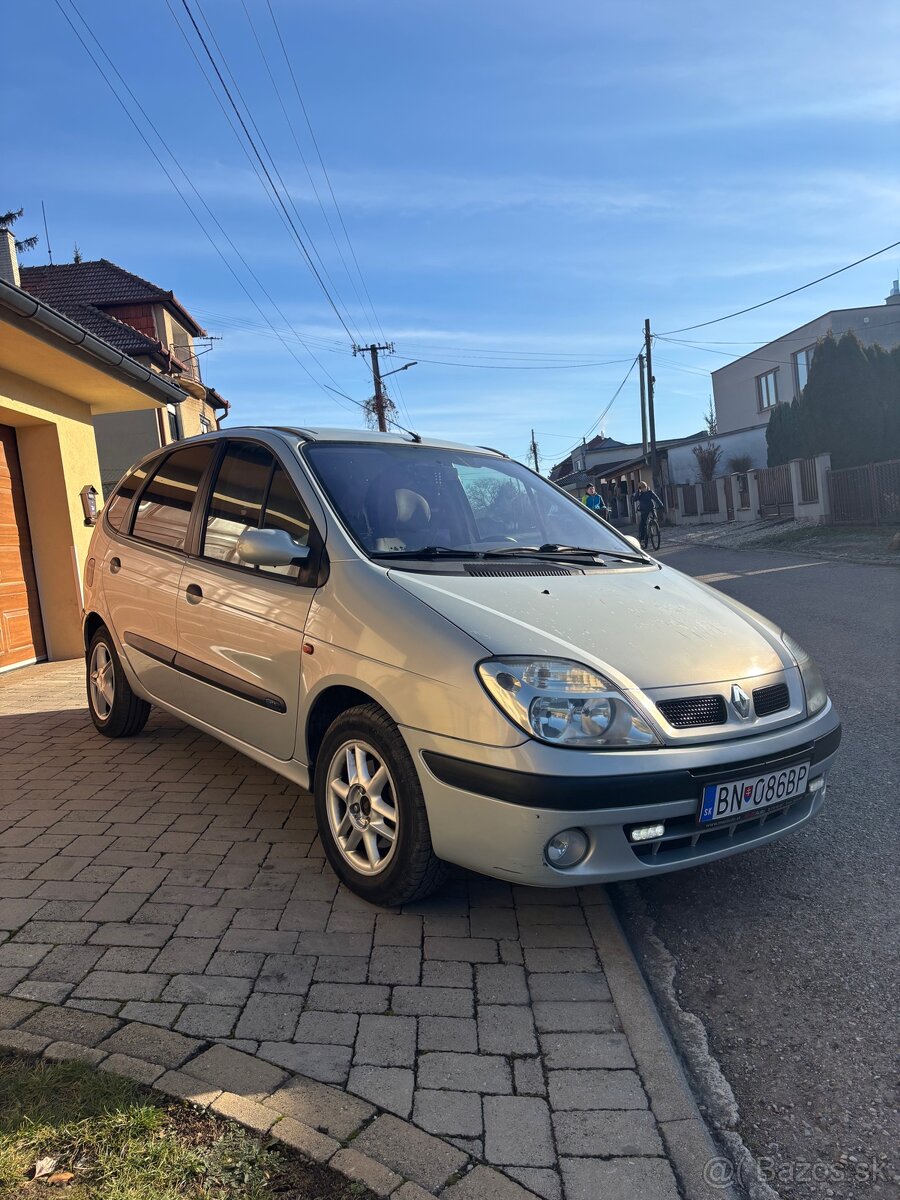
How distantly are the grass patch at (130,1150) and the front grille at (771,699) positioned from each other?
1.99m

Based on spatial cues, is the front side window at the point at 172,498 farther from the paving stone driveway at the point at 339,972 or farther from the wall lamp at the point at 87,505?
the wall lamp at the point at 87,505

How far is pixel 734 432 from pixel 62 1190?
138 ft

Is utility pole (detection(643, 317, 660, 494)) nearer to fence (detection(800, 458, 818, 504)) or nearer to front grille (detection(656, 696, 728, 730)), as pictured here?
fence (detection(800, 458, 818, 504))

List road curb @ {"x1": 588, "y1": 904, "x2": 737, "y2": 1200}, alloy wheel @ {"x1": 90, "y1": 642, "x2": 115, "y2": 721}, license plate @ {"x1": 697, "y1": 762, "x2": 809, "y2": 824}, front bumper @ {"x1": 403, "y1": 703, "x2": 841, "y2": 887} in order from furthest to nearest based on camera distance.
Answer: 1. alloy wheel @ {"x1": 90, "y1": 642, "x2": 115, "y2": 721}
2. license plate @ {"x1": 697, "y1": 762, "x2": 809, "y2": 824}
3. front bumper @ {"x1": 403, "y1": 703, "x2": 841, "y2": 887}
4. road curb @ {"x1": 588, "y1": 904, "x2": 737, "y2": 1200}

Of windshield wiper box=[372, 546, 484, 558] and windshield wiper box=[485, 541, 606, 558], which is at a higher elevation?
windshield wiper box=[372, 546, 484, 558]

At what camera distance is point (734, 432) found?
4066 cm

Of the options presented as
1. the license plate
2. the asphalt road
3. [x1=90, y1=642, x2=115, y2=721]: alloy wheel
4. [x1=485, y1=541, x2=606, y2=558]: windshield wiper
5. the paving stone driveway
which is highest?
[x1=485, y1=541, x2=606, y2=558]: windshield wiper

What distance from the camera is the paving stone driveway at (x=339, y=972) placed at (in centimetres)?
225

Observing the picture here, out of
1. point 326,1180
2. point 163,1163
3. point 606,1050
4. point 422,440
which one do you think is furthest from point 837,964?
point 422,440

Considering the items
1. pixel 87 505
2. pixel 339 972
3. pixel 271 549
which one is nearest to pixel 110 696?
pixel 271 549

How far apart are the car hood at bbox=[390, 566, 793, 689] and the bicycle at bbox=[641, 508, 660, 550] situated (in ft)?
63.5

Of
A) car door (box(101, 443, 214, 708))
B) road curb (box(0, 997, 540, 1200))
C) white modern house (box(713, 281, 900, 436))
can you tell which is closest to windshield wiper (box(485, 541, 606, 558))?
car door (box(101, 443, 214, 708))

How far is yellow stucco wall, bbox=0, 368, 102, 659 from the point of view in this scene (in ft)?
→ 31.6

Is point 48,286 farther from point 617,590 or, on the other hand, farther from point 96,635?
point 617,590
